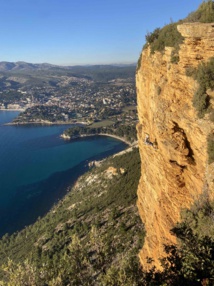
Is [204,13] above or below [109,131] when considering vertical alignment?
above

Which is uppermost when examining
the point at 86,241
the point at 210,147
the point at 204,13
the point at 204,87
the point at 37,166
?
Result: the point at 204,13

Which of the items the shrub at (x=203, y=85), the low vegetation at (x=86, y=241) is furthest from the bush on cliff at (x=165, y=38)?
the low vegetation at (x=86, y=241)

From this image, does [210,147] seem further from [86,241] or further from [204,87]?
[86,241]

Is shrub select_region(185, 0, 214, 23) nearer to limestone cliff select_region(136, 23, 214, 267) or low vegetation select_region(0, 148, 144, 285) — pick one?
limestone cliff select_region(136, 23, 214, 267)

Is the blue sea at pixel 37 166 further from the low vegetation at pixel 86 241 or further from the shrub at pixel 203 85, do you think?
the shrub at pixel 203 85

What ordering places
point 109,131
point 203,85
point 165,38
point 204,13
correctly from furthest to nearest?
point 109,131 → point 165,38 → point 204,13 → point 203,85

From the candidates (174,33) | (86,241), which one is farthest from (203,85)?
(86,241)
